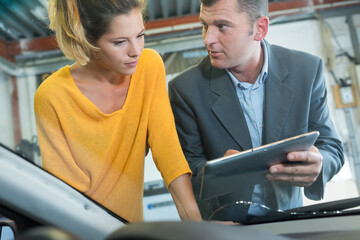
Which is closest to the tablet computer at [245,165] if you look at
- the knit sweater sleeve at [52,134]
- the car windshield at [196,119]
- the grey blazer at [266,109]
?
the car windshield at [196,119]

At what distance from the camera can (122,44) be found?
1.18m

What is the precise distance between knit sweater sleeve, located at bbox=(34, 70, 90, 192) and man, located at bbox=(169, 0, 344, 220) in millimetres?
383

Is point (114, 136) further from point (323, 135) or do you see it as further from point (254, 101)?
point (323, 135)

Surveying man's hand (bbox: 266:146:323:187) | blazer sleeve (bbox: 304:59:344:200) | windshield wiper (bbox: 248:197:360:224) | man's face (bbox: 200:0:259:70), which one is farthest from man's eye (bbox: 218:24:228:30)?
windshield wiper (bbox: 248:197:360:224)

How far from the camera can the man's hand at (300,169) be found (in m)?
1.17

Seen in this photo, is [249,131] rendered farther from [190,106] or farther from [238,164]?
[238,164]

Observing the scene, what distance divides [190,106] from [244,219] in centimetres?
46

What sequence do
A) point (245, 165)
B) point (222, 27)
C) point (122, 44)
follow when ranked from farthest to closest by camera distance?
point (222, 27) < point (122, 44) < point (245, 165)

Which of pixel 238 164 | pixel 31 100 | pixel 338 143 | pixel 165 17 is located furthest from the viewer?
pixel 338 143

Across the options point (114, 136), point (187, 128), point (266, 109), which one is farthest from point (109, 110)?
point (266, 109)

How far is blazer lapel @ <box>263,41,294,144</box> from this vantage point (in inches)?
56.1

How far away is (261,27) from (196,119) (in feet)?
1.27

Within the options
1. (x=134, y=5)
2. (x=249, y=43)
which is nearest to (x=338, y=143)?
(x=249, y=43)

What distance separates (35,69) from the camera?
123cm
